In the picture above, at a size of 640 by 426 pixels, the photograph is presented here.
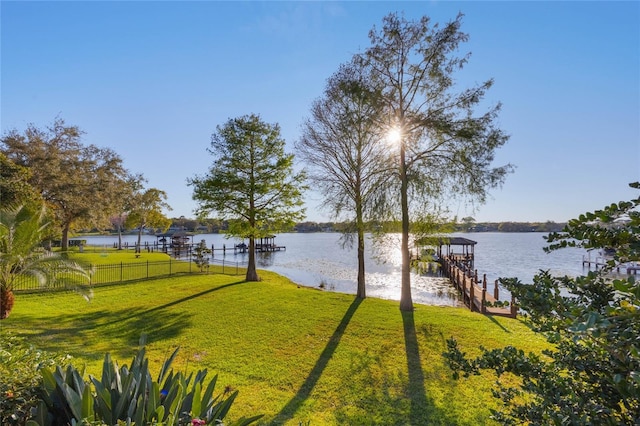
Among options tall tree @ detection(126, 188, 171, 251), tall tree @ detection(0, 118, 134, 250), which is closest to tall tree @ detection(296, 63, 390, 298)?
tall tree @ detection(0, 118, 134, 250)

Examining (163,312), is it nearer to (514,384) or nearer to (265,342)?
(265,342)

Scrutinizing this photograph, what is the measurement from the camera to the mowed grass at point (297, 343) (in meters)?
5.69

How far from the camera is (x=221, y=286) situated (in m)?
17.1

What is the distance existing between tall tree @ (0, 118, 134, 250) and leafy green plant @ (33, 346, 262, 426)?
75.1 ft

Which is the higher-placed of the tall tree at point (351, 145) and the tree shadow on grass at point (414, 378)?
the tall tree at point (351, 145)

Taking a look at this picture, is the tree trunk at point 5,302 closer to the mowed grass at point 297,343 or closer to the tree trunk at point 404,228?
the mowed grass at point 297,343

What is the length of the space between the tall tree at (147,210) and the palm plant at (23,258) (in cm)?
3219

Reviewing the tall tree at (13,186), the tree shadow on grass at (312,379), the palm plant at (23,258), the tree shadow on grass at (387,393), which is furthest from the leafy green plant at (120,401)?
the tall tree at (13,186)

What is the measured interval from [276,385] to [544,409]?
5.28 meters

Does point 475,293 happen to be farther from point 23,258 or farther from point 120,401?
point 23,258

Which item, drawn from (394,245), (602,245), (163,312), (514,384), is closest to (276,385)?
(514,384)

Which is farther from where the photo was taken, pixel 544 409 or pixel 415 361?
pixel 415 361

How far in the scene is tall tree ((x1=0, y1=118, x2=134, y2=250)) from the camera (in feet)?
74.7

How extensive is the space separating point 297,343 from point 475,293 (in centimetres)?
1738
